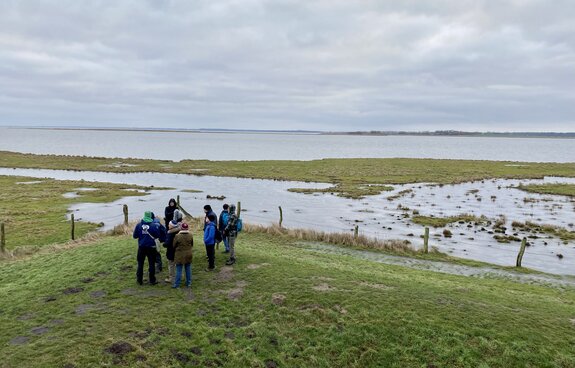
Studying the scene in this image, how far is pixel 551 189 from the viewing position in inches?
2687

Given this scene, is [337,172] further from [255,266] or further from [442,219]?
[255,266]

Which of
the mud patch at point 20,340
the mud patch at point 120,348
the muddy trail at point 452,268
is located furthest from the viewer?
the muddy trail at point 452,268

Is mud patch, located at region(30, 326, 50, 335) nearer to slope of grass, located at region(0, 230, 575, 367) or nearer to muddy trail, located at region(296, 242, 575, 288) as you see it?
slope of grass, located at region(0, 230, 575, 367)

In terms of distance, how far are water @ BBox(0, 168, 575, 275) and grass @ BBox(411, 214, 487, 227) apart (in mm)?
1064

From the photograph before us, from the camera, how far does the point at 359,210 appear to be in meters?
50.6

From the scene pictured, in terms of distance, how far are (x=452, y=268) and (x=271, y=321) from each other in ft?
54.8

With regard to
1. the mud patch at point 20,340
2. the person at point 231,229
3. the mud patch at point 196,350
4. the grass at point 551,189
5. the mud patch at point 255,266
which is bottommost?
the mud patch at point 196,350

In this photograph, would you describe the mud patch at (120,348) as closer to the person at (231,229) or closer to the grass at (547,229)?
the person at (231,229)

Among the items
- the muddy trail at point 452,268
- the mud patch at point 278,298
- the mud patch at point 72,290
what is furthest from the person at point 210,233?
the muddy trail at point 452,268

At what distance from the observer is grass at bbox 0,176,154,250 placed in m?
33.8

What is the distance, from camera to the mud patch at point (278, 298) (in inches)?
594

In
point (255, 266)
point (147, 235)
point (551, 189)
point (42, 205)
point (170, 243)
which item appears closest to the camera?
point (147, 235)

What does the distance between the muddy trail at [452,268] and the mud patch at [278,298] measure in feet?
40.9

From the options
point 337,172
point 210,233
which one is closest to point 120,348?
point 210,233
